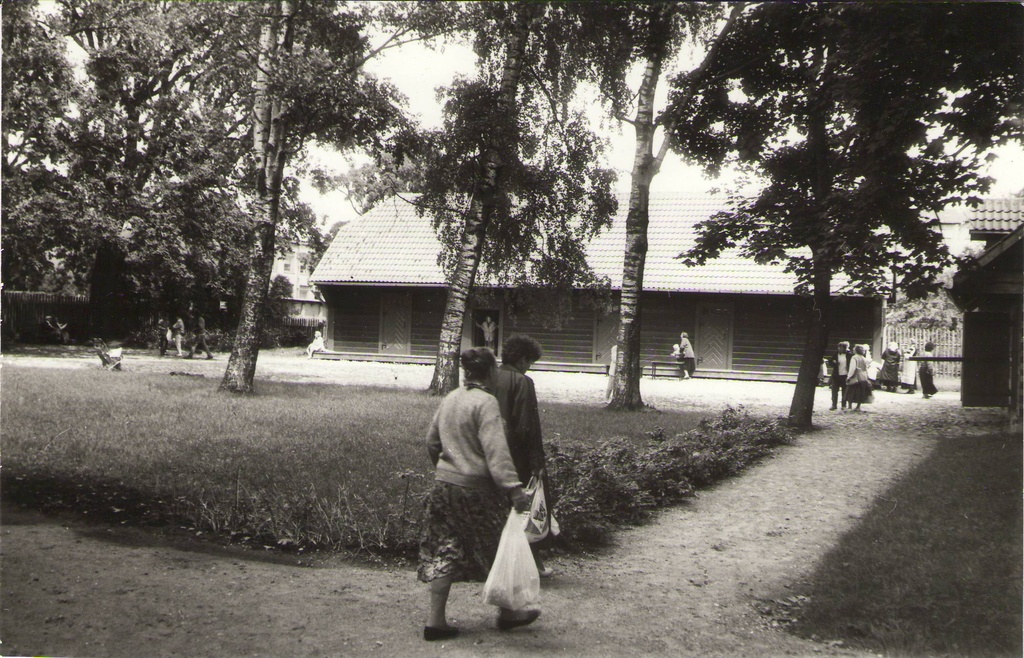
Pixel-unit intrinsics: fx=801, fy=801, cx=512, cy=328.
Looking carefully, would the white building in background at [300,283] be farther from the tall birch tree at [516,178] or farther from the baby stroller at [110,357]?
the tall birch tree at [516,178]

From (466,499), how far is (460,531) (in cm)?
17

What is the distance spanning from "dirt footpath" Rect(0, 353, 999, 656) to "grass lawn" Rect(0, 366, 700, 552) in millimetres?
336

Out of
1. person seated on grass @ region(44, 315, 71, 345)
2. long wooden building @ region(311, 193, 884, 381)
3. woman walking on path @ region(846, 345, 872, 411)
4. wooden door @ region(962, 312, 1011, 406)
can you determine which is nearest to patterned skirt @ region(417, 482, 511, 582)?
woman walking on path @ region(846, 345, 872, 411)

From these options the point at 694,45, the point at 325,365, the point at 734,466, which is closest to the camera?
the point at 694,45

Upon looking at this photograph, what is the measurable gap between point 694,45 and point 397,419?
18.6 feet

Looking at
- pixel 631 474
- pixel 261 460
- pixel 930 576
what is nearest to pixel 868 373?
pixel 631 474

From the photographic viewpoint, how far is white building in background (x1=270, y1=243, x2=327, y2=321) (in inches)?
1463

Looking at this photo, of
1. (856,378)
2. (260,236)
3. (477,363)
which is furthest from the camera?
(856,378)

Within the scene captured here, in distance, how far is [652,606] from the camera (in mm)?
5184

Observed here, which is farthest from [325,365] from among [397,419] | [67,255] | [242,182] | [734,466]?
[734,466]

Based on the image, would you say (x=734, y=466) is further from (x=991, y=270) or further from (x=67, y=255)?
(x=67, y=255)

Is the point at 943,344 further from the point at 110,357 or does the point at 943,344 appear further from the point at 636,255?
the point at 110,357

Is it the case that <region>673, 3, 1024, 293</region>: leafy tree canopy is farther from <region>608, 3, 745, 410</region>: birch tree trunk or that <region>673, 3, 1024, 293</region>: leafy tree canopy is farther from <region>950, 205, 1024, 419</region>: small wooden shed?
<region>950, 205, 1024, 419</region>: small wooden shed

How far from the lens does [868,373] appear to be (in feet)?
61.3
